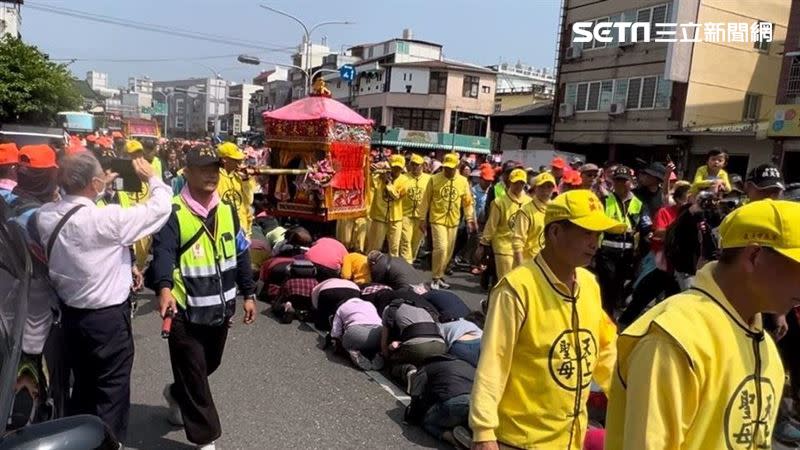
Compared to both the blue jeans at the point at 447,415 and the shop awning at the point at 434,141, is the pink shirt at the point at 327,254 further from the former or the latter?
the shop awning at the point at 434,141

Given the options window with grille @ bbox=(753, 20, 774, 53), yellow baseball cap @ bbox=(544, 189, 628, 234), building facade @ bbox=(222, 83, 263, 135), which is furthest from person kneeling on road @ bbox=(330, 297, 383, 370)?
building facade @ bbox=(222, 83, 263, 135)

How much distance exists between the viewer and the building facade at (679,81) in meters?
23.0

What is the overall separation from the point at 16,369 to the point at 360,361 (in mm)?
3696

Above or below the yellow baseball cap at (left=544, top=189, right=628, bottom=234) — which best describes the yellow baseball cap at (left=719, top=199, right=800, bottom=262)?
above

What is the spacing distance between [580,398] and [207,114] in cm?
10259

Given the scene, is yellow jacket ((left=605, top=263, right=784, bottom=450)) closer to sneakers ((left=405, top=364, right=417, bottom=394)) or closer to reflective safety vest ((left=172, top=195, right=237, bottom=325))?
reflective safety vest ((left=172, top=195, right=237, bottom=325))

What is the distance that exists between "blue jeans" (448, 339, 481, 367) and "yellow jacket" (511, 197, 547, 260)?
1888 millimetres

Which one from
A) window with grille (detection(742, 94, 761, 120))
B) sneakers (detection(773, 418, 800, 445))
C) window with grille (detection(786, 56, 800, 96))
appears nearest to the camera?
sneakers (detection(773, 418, 800, 445))

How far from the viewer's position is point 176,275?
374cm

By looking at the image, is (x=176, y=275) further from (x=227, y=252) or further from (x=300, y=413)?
(x=300, y=413)

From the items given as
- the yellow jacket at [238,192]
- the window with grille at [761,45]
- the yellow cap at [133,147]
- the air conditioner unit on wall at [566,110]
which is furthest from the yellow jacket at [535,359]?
the air conditioner unit on wall at [566,110]

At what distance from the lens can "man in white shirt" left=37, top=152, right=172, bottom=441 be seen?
320cm

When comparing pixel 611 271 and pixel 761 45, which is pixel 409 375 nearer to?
pixel 611 271

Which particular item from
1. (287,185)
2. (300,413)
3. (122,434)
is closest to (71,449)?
(122,434)
